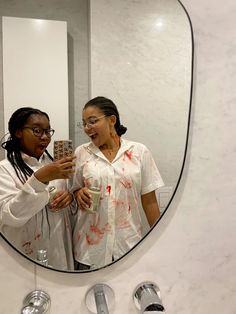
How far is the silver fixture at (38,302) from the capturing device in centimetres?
63

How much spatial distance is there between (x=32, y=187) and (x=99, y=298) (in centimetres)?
33

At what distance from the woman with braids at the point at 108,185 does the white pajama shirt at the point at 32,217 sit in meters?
0.04

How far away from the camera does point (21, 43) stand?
62 cm

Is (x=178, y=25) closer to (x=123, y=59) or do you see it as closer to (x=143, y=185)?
(x=123, y=59)

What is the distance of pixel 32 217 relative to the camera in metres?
0.63

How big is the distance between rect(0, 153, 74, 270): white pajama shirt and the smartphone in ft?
0.08

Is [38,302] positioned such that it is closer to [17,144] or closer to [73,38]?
[17,144]

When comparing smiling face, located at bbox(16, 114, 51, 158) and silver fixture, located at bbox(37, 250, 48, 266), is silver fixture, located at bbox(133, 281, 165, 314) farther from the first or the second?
smiling face, located at bbox(16, 114, 51, 158)

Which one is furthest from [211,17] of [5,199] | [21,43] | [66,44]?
[5,199]

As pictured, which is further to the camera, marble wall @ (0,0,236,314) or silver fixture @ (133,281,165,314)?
marble wall @ (0,0,236,314)

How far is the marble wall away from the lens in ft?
2.31

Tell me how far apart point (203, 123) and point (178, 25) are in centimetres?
26

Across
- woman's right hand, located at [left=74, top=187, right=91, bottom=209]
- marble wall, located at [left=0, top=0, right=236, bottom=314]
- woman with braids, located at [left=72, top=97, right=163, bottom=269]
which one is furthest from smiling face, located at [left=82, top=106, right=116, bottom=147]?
marble wall, located at [left=0, top=0, right=236, bottom=314]

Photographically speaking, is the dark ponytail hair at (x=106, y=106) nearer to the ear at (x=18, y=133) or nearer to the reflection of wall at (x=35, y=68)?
the reflection of wall at (x=35, y=68)
